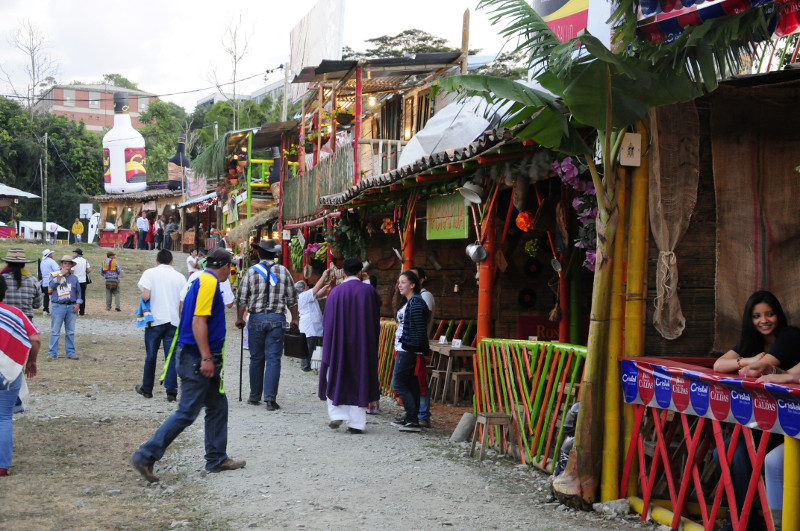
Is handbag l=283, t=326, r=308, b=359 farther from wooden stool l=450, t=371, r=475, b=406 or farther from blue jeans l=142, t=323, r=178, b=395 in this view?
wooden stool l=450, t=371, r=475, b=406

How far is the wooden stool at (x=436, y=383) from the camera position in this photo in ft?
37.5

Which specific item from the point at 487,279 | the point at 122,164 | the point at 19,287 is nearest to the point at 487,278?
the point at 487,279

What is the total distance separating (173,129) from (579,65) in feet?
217

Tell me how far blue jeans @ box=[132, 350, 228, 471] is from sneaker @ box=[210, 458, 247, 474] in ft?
0.86

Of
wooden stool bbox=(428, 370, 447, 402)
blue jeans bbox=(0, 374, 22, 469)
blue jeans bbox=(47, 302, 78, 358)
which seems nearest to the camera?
blue jeans bbox=(0, 374, 22, 469)

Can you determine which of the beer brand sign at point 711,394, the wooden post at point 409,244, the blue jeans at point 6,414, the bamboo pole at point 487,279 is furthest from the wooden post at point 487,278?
the blue jeans at point 6,414

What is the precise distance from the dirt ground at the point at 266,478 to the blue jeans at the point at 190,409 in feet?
1.00

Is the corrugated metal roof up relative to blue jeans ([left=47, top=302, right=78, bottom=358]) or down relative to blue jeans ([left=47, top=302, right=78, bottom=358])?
up

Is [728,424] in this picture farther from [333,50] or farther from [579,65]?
[333,50]

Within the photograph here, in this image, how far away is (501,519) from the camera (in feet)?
18.2

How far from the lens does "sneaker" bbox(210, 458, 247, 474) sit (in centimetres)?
680

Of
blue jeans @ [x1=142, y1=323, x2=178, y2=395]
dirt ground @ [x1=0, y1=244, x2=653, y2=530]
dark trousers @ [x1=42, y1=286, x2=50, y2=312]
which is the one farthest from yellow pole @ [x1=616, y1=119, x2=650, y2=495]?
dark trousers @ [x1=42, y1=286, x2=50, y2=312]

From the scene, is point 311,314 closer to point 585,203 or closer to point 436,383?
point 436,383

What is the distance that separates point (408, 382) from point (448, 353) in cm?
154
